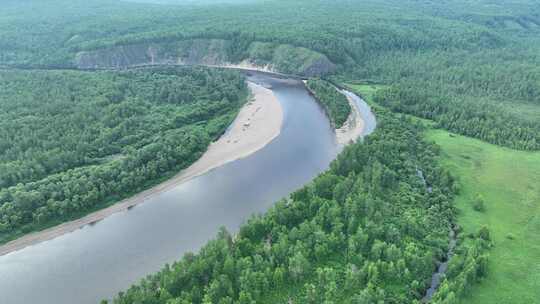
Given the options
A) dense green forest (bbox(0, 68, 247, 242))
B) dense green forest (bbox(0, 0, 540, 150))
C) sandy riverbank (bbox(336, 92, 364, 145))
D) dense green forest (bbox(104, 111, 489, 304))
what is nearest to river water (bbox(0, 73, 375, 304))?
sandy riverbank (bbox(336, 92, 364, 145))

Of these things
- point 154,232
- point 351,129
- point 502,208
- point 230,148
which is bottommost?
point 502,208

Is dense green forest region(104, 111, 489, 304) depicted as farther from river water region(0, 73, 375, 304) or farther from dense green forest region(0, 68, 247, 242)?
dense green forest region(0, 68, 247, 242)

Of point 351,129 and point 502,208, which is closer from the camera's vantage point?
point 502,208

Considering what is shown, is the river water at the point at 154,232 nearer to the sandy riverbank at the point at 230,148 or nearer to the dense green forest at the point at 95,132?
the sandy riverbank at the point at 230,148

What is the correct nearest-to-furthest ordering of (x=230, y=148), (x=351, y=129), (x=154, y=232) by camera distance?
(x=154, y=232)
(x=230, y=148)
(x=351, y=129)

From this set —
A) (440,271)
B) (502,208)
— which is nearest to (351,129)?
(502,208)

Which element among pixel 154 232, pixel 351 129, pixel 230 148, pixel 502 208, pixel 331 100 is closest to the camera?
pixel 154 232

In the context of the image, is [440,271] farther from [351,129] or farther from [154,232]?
[351,129]

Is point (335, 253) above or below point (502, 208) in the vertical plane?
above
